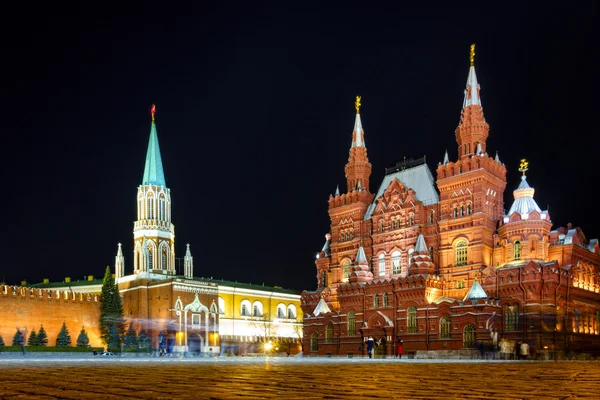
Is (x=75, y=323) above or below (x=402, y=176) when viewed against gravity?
below

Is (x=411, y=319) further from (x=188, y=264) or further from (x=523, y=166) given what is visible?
(x=188, y=264)

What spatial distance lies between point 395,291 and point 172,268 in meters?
38.5

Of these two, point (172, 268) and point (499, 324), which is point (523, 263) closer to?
point (499, 324)

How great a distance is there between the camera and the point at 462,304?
160 ft

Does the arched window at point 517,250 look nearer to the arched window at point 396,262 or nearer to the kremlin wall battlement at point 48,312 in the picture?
the arched window at point 396,262

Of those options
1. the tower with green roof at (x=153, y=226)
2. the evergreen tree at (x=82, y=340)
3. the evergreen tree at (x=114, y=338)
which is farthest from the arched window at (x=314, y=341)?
the tower with green roof at (x=153, y=226)

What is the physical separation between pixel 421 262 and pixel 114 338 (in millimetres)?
38045

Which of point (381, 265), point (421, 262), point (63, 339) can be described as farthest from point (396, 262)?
point (63, 339)

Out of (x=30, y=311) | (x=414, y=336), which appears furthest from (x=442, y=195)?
(x=30, y=311)

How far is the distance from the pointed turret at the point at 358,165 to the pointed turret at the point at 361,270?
840 centimetres

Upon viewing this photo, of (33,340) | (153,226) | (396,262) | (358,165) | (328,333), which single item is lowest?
(33,340)

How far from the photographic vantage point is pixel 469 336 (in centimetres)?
4784

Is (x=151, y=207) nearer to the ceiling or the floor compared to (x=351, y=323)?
nearer to the ceiling

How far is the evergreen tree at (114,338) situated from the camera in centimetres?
6919
